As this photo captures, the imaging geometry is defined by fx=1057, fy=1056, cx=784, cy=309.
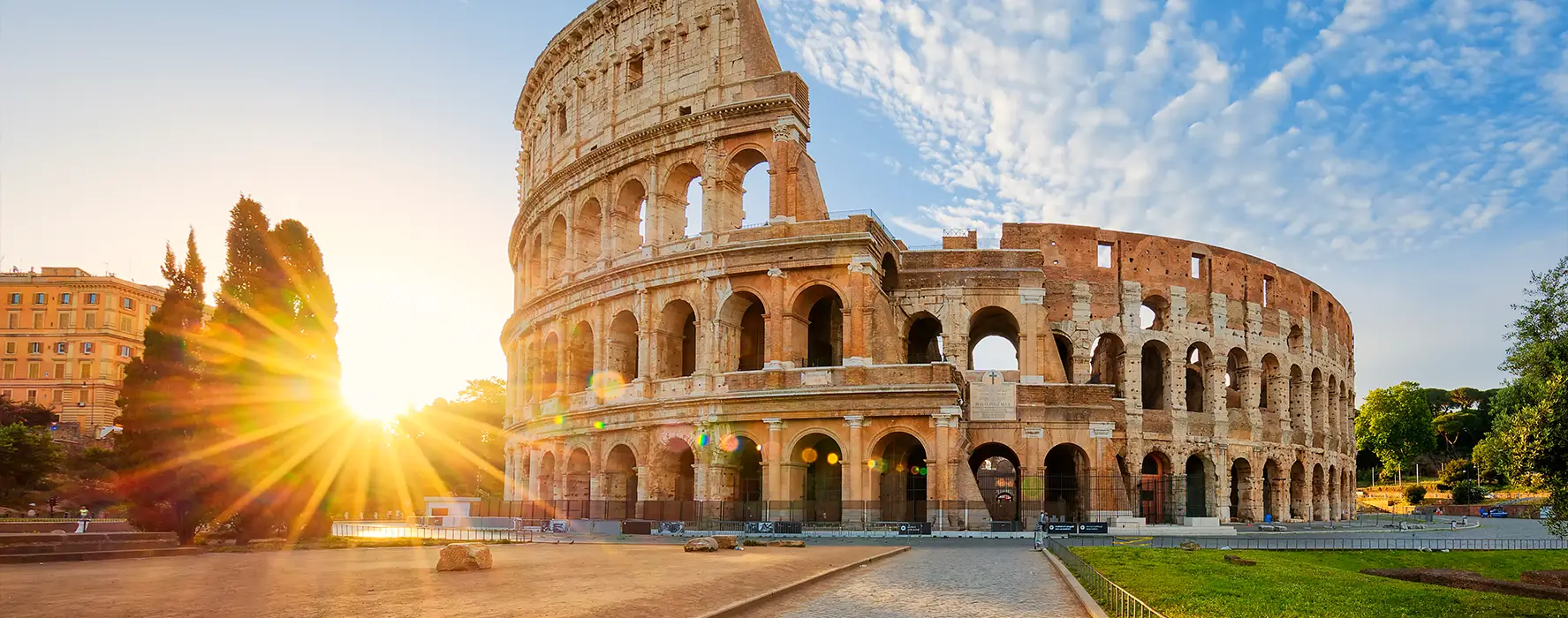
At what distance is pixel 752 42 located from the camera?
117 feet

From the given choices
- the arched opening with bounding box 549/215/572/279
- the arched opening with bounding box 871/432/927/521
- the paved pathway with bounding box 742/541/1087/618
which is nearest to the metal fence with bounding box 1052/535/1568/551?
the arched opening with bounding box 871/432/927/521

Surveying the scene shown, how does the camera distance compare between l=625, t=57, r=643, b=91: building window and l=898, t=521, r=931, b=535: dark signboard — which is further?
l=625, t=57, r=643, b=91: building window

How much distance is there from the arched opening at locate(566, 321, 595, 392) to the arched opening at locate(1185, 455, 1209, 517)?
24.2 m

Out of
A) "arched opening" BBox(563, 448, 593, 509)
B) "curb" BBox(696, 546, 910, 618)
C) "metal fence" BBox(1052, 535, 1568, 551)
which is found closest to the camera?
"curb" BBox(696, 546, 910, 618)

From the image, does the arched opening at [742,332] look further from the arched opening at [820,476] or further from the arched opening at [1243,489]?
the arched opening at [1243,489]

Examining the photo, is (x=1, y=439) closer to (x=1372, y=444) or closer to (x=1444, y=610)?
(x=1444, y=610)

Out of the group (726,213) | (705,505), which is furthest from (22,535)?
(726,213)

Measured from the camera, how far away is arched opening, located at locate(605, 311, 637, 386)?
37.4 meters

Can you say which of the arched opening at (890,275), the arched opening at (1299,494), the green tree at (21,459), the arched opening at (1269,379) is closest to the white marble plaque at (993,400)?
the arched opening at (890,275)

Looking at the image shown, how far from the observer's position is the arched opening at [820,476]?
32.8 m

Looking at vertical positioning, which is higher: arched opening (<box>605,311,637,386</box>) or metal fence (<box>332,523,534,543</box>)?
arched opening (<box>605,311,637,386</box>)

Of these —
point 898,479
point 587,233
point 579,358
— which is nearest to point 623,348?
point 579,358

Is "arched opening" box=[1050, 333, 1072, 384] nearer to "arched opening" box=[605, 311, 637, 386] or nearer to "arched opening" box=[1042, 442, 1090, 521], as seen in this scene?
"arched opening" box=[1042, 442, 1090, 521]

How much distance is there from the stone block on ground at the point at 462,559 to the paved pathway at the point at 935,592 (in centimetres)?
574
